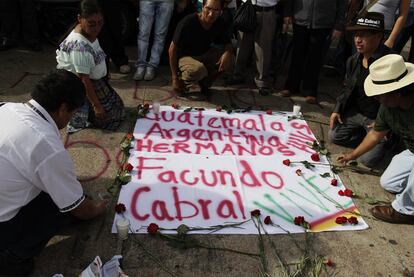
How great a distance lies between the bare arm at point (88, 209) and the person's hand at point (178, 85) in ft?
7.43

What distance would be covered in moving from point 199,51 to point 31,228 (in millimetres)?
3166

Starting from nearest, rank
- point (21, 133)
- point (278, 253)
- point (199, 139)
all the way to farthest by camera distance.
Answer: point (21, 133) < point (278, 253) < point (199, 139)

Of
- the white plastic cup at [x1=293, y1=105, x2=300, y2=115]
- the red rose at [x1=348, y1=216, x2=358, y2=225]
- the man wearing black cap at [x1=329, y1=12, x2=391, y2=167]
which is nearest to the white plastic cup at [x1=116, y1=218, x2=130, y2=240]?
the red rose at [x1=348, y1=216, x2=358, y2=225]

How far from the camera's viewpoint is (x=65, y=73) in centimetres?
229

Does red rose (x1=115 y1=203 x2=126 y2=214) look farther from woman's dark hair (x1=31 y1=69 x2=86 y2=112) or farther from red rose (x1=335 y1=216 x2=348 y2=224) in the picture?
red rose (x1=335 y1=216 x2=348 y2=224)

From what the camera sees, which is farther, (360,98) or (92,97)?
(360,98)

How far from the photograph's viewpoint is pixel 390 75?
302 cm

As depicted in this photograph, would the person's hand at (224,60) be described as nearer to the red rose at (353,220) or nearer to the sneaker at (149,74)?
the sneaker at (149,74)

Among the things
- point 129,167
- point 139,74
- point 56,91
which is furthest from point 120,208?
point 139,74

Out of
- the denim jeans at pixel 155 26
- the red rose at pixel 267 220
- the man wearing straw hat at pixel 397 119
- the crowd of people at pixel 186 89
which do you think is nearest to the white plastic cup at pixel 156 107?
the crowd of people at pixel 186 89

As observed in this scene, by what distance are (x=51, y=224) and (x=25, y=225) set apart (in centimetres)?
16

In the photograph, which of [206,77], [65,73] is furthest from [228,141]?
[65,73]

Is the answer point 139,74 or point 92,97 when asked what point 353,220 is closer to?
point 92,97

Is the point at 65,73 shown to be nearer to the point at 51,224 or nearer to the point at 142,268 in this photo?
the point at 51,224
